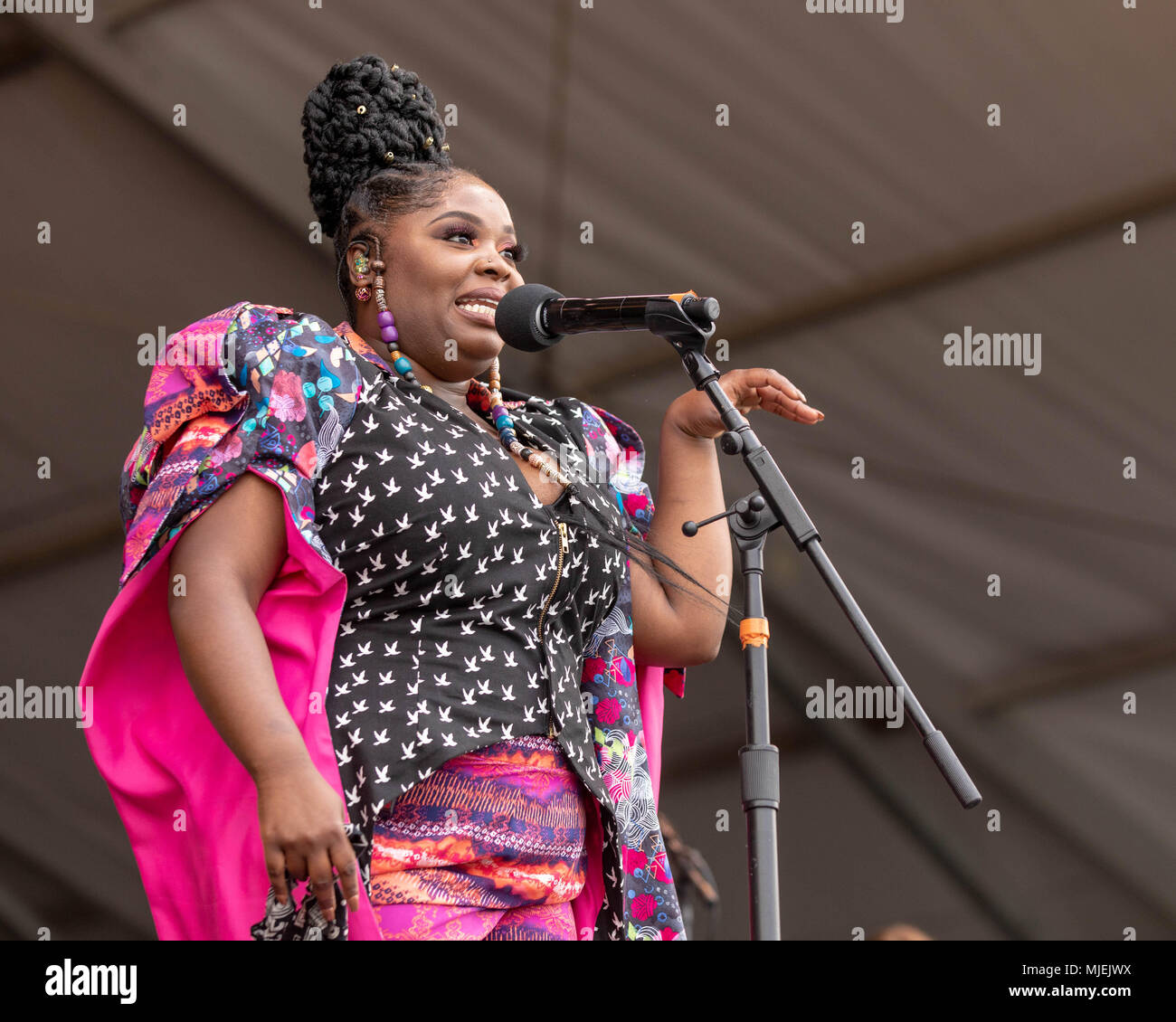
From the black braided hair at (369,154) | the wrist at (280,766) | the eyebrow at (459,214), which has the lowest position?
the wrist at (280,766)

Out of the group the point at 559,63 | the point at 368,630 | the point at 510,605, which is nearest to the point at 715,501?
the point at 510,605

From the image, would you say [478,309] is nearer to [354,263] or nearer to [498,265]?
[498,265]

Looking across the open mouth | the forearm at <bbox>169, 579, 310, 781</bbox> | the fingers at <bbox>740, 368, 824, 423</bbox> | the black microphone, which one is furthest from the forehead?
the forearm at <bbox>169, 579, 310, 781</bbox>

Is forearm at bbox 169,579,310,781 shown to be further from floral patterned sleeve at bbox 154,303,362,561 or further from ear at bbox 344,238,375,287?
ear at bbox 344,238,375,287

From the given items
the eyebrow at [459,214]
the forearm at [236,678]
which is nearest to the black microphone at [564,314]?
the eyebrow at [459,214]

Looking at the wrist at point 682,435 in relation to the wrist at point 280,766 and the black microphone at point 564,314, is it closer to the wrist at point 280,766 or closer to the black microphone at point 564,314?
the black microphone at point 564,314

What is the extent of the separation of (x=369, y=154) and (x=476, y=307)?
0.29m

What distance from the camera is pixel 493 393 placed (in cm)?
173

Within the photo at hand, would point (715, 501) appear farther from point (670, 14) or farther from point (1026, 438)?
point (670, 14)

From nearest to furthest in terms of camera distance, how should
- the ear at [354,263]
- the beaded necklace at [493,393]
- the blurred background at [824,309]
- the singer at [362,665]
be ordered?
1. the singer at [362,665]
2. the beaded necklace at [493,393]
3. the ear at [354,263]
4. the blurred background at [824,309]

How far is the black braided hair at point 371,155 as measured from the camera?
→ 1.73 m

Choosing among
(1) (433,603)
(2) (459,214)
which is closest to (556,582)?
(1) (433,603)

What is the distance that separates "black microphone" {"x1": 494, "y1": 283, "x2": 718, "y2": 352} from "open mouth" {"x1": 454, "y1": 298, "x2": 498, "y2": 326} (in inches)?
7.1

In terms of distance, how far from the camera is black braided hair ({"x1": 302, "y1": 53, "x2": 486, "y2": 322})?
1.73m
